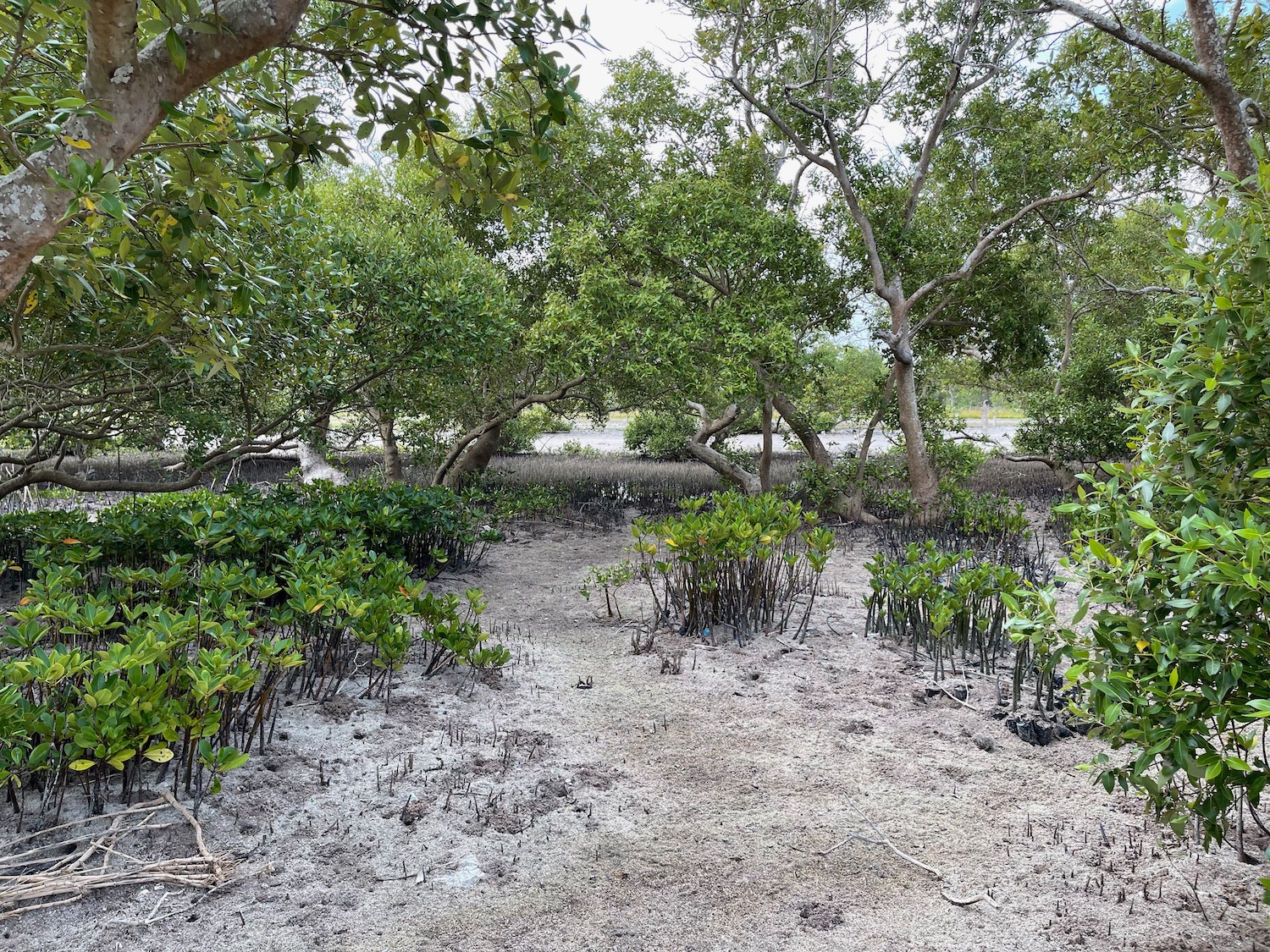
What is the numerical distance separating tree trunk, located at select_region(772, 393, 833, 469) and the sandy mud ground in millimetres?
6695

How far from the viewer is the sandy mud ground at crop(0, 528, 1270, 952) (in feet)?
7.65

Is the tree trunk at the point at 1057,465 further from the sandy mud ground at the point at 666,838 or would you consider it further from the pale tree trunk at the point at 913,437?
the sandy mud ground at the point at 666,838

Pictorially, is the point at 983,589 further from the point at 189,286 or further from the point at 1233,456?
the point at 189,286

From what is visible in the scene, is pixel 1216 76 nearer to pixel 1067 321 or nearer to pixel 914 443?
pixel 914 443

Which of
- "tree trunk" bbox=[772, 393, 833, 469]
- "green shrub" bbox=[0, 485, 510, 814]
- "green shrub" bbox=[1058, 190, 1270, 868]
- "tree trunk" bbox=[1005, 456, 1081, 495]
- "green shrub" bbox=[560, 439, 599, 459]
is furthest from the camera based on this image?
"green shrub" bbox=[560, 439, 599, 459]

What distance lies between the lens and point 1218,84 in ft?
15.1

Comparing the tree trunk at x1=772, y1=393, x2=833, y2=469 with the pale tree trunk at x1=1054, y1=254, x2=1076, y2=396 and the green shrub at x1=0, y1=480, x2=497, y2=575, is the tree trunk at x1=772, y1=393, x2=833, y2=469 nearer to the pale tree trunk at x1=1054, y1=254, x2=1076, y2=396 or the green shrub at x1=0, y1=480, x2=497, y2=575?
the pale tree trunk at x1=1054, y1=254, x2=1076, y2=396

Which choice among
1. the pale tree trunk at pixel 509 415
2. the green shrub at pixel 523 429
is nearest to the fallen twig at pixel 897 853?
the pale tree trunk at pixel 509 415

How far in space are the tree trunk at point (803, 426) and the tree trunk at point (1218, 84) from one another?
601cm

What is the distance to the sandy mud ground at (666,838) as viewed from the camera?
2.33m

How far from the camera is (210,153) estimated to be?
7.70 ft

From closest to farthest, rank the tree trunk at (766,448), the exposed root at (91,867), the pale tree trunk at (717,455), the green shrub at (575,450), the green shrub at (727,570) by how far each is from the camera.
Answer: the exposed root at (91,867)
the green shrub at (727,570)
the tree trunk at (766,448)
the pale tree trunk at (717,455)
the green shrub at (575,450)


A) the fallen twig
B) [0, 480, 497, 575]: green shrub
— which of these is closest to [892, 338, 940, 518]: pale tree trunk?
[0, 480, 497, 575]: green shrub

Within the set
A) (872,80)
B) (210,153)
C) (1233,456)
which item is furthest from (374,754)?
(872,80)
